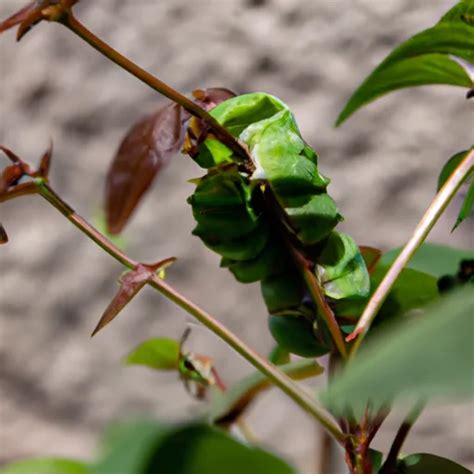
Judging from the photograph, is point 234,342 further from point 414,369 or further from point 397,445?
point 414,369

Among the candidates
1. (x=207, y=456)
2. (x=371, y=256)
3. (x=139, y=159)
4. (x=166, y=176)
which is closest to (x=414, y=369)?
(x=207, y=456)

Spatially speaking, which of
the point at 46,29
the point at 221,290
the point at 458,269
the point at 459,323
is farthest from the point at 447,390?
the point at 46,29

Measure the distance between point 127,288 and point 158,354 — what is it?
0.64ft

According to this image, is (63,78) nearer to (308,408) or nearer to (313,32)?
(313,32)

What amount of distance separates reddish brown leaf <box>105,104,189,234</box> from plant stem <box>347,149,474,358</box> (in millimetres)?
95

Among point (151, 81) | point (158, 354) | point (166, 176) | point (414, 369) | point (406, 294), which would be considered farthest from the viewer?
point (166, 176)

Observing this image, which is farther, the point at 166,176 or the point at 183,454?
the point at 166,176

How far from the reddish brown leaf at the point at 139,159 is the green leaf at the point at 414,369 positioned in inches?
5.6

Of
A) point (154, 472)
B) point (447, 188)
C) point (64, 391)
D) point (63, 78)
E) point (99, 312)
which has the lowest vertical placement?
point (154, 472)

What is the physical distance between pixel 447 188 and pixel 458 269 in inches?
3.8

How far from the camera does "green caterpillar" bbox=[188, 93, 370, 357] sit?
12.1 inches

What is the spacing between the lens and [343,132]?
140 cm

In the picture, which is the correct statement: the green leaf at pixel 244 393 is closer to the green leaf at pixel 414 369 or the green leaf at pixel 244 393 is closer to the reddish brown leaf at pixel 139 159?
the reddish brown leaf at pixel 139 159

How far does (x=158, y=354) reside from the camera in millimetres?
494
